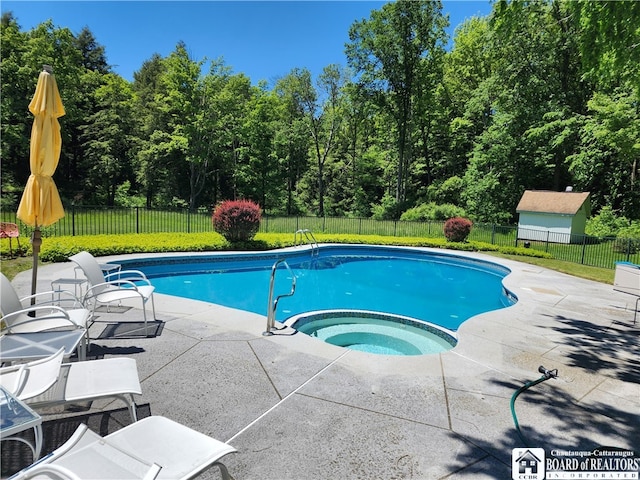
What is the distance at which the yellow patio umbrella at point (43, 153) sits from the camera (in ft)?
12.5

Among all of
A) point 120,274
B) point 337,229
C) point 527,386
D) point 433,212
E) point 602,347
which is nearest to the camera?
point 527,386

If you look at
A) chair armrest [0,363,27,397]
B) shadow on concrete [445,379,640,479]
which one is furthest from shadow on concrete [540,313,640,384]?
chair armrest [0,363,27,397]

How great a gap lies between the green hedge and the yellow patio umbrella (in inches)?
230

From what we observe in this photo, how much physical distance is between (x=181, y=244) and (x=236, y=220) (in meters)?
1.98

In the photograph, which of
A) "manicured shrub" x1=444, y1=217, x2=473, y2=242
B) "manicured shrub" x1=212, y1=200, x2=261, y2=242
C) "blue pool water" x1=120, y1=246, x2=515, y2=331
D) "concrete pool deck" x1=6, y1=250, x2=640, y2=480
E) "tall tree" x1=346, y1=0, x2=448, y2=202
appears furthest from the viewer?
"tall tree" x1=346, y1=0, x2=448, y2=202

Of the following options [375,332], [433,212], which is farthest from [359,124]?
[375,332]

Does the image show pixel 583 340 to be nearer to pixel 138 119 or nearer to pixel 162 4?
pixel 162 4

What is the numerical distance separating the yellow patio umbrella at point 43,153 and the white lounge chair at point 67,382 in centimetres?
211

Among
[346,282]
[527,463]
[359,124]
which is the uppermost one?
[359,124]

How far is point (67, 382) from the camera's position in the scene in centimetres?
234

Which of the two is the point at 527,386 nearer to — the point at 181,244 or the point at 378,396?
the point at 378,396

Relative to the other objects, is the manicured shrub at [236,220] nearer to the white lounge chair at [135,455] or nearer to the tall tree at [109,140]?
the white lounge chair at [135,455]

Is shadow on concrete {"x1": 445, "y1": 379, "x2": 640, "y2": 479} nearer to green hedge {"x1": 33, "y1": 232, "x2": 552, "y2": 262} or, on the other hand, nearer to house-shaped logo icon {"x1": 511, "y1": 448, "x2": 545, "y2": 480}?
house-shaped logo icon {"x1": 511, "y1": 448, "x2": 545, "y2": 480}

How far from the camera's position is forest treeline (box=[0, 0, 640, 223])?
21938 millimetres
